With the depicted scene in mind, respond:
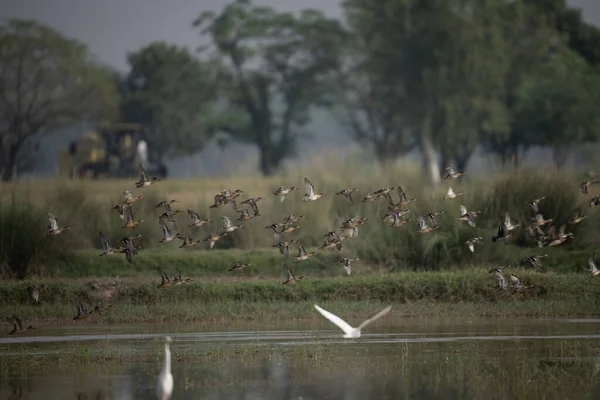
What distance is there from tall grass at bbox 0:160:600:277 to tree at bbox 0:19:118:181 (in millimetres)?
57627

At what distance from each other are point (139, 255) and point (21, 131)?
64042 millimetres

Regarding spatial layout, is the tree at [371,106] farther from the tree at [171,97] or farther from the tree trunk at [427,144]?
the tree at [171,97]

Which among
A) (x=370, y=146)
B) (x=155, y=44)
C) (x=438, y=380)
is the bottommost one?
(x=438, y=380)

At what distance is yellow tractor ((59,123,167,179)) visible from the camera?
7019 cm

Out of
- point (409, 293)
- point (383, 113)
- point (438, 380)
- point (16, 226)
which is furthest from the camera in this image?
point (383, 113)

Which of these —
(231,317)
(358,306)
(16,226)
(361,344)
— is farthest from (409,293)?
(16,226)

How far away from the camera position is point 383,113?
91.0 m

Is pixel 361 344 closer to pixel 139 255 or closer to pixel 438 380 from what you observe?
pixel 438 380

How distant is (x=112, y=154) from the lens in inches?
2879

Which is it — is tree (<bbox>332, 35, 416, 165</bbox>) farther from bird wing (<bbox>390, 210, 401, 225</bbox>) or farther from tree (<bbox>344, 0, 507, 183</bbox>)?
bird wing (<bbox>390, 210, 401, 225</bbox>)

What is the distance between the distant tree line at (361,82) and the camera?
271 ft

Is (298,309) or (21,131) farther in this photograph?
(21,131)

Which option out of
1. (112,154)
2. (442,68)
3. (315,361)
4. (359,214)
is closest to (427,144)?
(442,68)

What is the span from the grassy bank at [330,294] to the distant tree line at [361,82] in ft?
157
